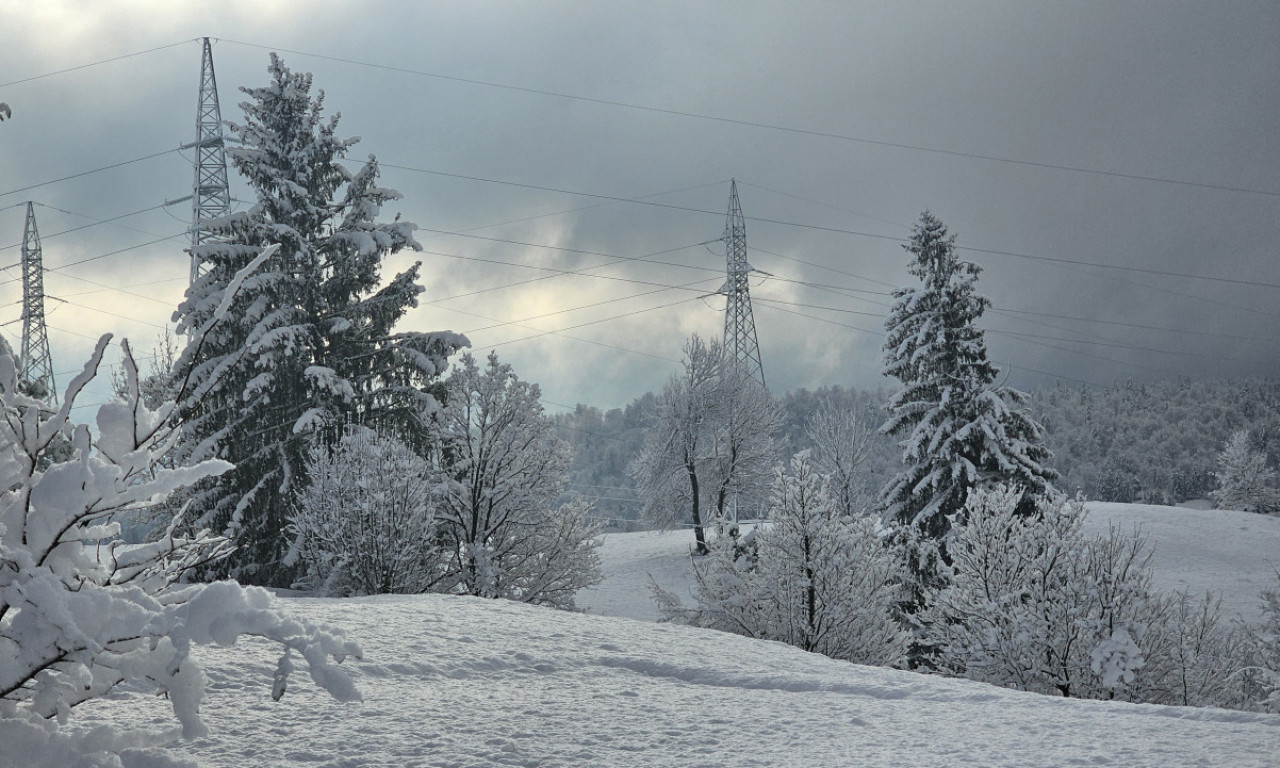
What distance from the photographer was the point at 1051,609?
13664 mm

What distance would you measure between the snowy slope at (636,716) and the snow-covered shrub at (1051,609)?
22.5 ft

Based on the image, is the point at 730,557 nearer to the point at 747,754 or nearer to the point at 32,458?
the point at 747,754

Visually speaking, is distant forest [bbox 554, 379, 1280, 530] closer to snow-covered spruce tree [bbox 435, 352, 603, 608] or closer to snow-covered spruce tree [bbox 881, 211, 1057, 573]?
snow-covered spruce tree [bbox 881, 211, 1057, 573]

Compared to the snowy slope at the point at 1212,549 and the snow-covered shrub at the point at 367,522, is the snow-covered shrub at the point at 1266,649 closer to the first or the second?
the snowy slope at the point at 1212,549

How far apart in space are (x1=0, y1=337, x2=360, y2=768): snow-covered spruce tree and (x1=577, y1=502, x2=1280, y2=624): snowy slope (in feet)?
82.7

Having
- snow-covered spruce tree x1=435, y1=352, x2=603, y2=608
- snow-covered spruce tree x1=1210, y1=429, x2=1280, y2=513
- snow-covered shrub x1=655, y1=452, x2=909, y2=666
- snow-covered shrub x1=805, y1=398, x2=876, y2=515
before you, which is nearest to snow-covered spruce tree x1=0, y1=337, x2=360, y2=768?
snow-covered shrub x1=655, y1=452, x2=909, y2=666

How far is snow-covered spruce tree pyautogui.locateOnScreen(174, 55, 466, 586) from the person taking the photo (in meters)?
19.4

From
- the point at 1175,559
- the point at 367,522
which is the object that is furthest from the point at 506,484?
the point at 1175,559

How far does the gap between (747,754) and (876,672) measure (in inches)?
164

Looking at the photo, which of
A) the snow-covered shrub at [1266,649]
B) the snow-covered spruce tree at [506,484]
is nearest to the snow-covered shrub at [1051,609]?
the snow-covered shrub at [1266,649]

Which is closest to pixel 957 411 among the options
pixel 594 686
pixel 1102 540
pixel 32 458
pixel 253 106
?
pixel 1102 540

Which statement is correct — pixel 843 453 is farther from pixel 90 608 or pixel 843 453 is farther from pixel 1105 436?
pixel 1105 436

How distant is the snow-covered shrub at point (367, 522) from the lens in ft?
52.7

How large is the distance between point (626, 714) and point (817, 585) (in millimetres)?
10304
